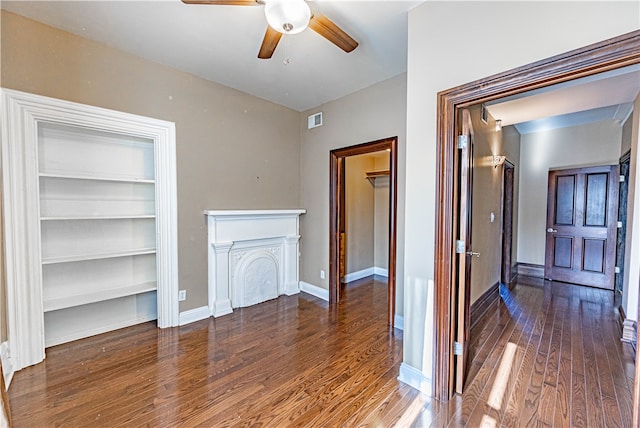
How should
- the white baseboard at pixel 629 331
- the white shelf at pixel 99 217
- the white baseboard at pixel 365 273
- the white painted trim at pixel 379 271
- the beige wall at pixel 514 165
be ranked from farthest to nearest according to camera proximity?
the white painted trim at pixel 379 271 → the white baseboard at pixel 365 273 → the beige wall at pixel 514 165 → the white baseboard at pixel 629 331 → the white shelf at pixel 99 217

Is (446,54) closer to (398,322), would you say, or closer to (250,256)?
(398,322)

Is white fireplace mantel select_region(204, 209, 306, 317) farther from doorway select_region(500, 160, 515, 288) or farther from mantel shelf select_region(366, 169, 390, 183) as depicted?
doorway select_region(500, 160, 515, 288)

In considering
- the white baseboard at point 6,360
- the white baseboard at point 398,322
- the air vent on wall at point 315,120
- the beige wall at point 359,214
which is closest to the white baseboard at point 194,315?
the white baseboard at point 6,360

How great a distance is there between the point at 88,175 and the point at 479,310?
15.2ft

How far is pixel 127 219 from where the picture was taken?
2.91 metres

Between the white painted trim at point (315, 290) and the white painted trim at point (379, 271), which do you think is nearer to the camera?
the white painted trim at point (315, 290)

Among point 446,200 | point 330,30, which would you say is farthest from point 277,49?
point 446,200

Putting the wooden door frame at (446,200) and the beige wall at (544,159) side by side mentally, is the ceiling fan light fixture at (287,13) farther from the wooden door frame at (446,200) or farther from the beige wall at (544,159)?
the beige wall at (544,159)

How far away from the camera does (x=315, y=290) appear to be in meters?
4.05

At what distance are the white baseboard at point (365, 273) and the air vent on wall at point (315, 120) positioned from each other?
2.58 m

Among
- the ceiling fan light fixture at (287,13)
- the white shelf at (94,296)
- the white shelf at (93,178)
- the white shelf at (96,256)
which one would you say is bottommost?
the white shelf at (94,296)

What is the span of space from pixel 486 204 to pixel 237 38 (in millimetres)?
3383

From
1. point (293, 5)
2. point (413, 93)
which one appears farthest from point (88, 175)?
point (413, 93)

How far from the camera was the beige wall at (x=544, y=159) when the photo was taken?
176 inches
